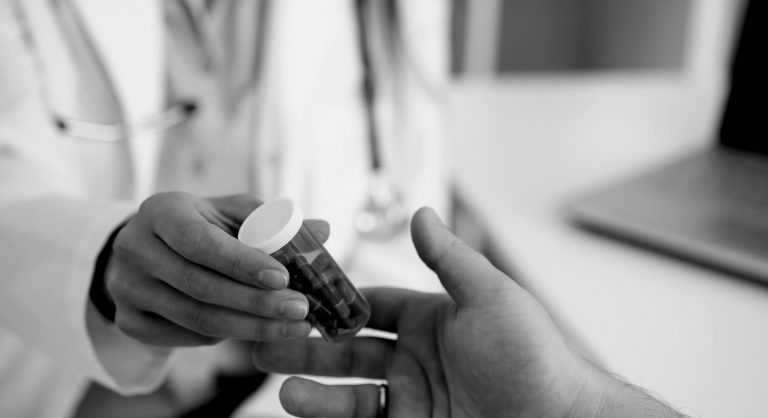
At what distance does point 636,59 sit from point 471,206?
1488 millimetres

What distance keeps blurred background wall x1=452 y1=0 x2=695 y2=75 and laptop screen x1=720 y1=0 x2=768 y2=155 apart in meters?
1.11

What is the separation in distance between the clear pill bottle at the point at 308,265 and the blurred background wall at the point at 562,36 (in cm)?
164

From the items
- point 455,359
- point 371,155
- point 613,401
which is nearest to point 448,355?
point 455,359

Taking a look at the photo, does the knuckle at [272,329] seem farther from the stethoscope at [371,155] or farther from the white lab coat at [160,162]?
the stethoscope at [371,155]

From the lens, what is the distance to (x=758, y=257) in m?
0.57

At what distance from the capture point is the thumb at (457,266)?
418 mm

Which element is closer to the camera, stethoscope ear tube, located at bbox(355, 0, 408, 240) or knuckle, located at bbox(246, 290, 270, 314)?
knuckle, located at bbox(246, 290, 270, 314)

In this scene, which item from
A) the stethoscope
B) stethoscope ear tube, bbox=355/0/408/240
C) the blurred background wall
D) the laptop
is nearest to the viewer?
the laptop

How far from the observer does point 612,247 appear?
0.65 metres

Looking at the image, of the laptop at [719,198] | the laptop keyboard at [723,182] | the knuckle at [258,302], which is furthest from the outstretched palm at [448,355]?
the laptop keyboard at [723,182]

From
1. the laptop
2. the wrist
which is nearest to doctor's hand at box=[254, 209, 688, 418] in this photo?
the wrist

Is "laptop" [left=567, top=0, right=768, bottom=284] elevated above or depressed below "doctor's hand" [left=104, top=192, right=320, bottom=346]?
below

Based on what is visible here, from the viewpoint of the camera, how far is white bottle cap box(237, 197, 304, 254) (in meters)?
0.36

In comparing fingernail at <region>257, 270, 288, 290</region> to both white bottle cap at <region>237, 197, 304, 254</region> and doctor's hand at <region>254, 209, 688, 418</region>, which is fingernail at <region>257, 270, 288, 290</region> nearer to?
white bottle cap at <region>237, 197, 304, 254</region>
